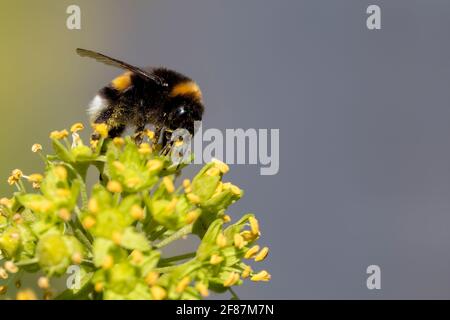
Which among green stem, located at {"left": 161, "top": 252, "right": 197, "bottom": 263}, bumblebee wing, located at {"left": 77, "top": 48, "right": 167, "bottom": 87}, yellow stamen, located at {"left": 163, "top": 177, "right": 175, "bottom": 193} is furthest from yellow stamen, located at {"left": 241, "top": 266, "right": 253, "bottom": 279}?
bumblebee wing, located at {"left": 77, "top": 48, "right": 167, "bottom": 87}

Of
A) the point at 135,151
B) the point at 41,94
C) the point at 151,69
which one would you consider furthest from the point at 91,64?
the point at 135,151

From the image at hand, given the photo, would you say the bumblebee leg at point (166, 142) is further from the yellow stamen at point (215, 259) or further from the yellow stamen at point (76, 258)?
the yellow stamen at point (76, 258)

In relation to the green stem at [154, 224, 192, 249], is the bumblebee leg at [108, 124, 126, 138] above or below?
above

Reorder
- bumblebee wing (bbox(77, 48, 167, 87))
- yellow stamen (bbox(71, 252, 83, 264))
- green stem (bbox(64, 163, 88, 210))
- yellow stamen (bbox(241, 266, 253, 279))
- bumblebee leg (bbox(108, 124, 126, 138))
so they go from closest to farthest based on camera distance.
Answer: yellow stamen (bbox(71, 252, 83, 264)), green stem (bbox(64, 163, 88, 210)), yellow stamen (bbox(241, 266, 253, 279)), bumblebee wing (bbox(77, 48, 167, 87)), bumblebee leg (bbox(108, 124, 126, 138))

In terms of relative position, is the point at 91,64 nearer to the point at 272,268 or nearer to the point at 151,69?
the point at 272,268

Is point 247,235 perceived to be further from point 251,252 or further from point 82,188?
point 82,188

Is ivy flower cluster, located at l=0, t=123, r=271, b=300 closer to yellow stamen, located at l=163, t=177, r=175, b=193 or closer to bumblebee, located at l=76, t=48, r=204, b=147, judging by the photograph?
yellow stamen, located at l=163, t=177, r=175, b=193

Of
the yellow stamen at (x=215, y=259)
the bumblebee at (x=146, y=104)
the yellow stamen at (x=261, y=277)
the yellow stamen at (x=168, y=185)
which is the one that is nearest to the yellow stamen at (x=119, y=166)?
the yellow stamen at (x=168, y=185)

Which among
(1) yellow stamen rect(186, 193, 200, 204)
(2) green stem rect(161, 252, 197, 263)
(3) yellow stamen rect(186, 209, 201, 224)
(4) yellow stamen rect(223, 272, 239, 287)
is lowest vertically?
(4) yellow stamen rect(223, 272, 239, 287)
